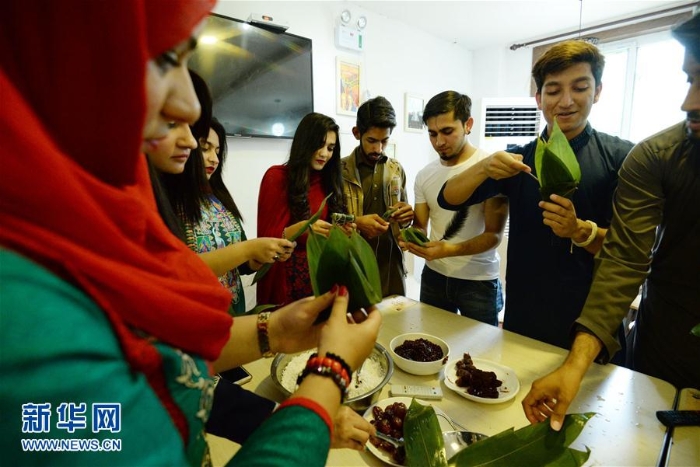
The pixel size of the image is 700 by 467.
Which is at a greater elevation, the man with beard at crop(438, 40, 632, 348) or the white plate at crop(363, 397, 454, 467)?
the man with beard at crop(438, 40, 632, 348)

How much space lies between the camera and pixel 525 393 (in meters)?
1.01

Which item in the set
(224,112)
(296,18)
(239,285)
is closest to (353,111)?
(296,18)

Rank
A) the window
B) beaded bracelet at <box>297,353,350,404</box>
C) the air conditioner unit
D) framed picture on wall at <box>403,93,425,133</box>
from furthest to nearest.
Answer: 1. the air conditioner unit
2. framed picture on wall at <box>403,93,425,133</box>
3. the window
4. beaded bracelet at <box>297,353,350,404</box>

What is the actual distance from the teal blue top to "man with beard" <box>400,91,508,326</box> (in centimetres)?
148

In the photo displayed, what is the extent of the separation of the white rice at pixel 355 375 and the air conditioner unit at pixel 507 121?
12.5 ft

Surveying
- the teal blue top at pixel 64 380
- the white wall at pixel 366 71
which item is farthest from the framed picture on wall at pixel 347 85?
the teal blue top at pixel 64 380

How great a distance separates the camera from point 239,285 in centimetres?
154

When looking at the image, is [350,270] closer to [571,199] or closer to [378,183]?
[571,199]

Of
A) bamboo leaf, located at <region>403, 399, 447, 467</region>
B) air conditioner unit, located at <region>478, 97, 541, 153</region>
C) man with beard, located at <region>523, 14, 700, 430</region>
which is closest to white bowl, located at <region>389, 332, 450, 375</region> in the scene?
bamboo leaf, located at <region>403, 399, 447, 467</region>

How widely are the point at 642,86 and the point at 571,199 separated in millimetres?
3737

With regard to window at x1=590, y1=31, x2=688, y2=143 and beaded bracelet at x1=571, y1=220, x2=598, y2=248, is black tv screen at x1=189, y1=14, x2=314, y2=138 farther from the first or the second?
window at x1=590, y1=31, x2=688, y2=143

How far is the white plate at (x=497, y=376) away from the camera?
968 millimetres

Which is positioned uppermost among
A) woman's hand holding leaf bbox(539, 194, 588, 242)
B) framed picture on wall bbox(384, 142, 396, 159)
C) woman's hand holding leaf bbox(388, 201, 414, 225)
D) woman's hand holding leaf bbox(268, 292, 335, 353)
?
framed picture on wall bbox(384, 142, 396, 159)

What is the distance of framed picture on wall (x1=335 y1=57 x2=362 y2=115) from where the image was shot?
3.18 meters
